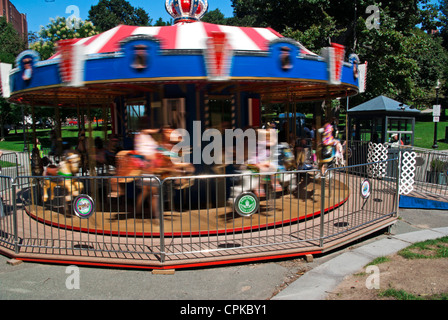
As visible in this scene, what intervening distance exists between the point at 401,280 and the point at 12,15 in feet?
346

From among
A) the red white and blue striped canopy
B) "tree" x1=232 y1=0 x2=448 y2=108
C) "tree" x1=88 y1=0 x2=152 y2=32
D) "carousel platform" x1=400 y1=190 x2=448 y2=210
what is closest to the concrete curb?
"carousel platform" x1=400 y1=190 x2=448 y2=210

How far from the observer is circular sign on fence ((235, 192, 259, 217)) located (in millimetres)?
4895

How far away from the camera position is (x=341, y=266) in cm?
498

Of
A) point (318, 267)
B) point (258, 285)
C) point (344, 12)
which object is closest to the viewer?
point (258, 285)

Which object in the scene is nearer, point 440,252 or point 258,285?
point 258,285

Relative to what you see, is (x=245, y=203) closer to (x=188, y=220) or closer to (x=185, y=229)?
(x=185, y=229)

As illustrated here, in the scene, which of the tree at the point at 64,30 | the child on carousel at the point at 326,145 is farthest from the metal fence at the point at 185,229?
the tree at the point at 64,30

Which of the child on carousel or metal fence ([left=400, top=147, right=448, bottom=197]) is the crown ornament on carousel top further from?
metal fence ([left=400, top=147, right=448, bottom=197])

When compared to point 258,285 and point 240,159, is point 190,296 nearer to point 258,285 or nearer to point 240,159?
point 258,285

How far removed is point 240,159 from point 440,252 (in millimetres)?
3756
